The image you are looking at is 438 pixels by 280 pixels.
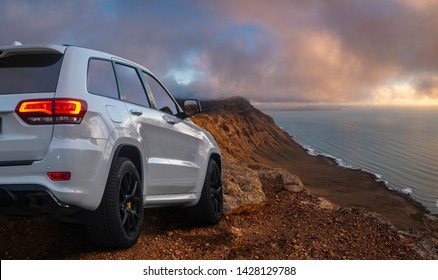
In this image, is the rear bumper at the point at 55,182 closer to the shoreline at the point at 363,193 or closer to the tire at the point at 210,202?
the tire at the point at 210,202

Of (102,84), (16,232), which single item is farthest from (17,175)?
(16,232)

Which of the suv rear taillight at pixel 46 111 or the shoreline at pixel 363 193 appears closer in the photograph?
the suv rear taillight at pixel 46 111

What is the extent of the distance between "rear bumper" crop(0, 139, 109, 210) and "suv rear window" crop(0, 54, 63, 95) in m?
0.55

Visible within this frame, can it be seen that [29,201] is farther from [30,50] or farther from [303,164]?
[303,164]

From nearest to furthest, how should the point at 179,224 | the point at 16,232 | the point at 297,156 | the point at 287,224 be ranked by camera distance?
the point at 16,232 < the point at 179,224 < the point at 287,224 < the point at 297,156

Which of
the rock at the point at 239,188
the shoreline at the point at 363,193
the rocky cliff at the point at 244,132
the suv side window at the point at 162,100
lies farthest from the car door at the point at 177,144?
the shoreline at the point at 363,193

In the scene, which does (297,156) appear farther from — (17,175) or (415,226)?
(17,175)

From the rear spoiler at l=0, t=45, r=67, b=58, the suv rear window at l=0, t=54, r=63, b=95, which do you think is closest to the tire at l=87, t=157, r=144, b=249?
the suv rear window at l=0, t=54, r=63, b=95

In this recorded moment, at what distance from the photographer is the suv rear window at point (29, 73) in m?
4.07

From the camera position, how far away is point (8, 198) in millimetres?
3867

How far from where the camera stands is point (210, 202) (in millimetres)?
6965

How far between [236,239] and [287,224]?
78.1 inches

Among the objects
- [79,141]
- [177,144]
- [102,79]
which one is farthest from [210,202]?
[79,141]

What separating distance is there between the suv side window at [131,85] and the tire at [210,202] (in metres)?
1.95
